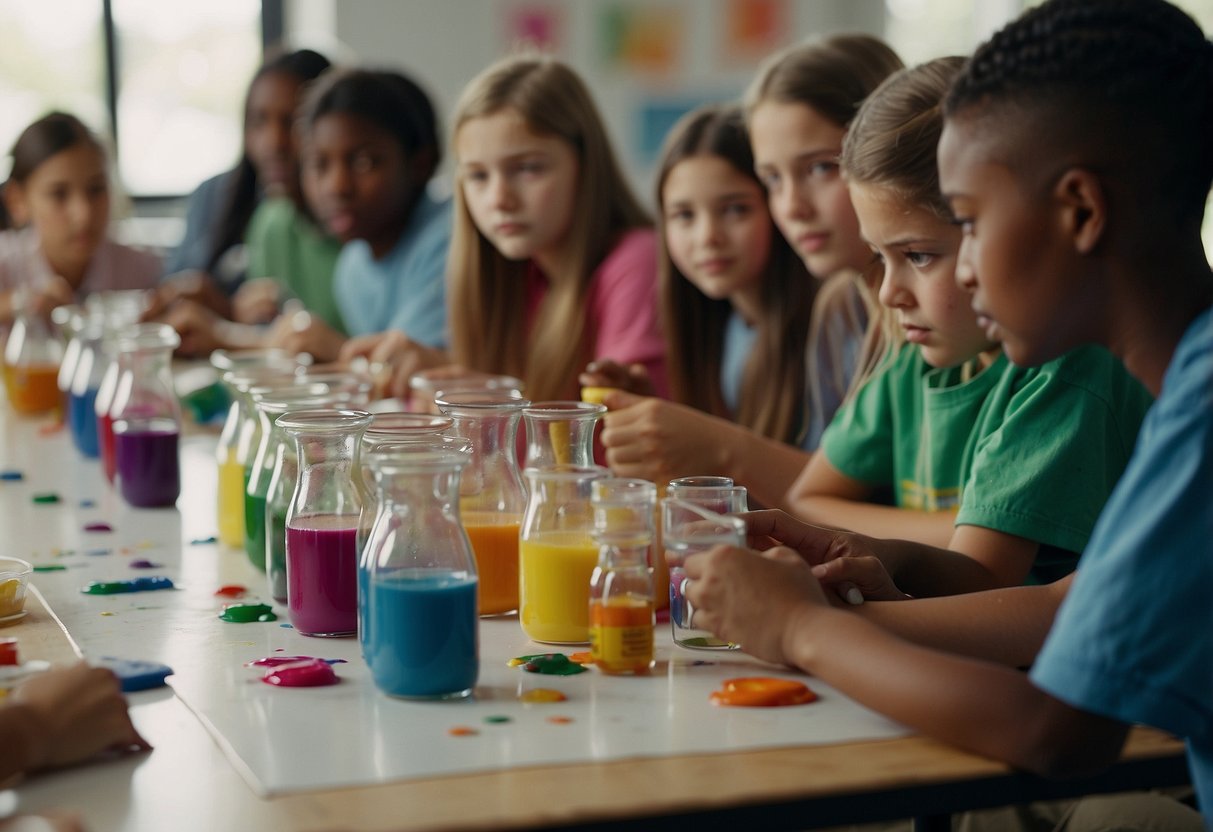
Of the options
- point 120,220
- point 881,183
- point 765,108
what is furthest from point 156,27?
point 881,183

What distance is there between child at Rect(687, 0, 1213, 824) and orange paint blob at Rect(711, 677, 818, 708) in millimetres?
22

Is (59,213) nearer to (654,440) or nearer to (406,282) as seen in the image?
(406,282)

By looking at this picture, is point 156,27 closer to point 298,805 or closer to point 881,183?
point 881,183

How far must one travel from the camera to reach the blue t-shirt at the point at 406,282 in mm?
3080

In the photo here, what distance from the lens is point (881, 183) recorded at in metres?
1.45

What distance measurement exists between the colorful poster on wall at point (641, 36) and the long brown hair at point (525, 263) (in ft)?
11.5

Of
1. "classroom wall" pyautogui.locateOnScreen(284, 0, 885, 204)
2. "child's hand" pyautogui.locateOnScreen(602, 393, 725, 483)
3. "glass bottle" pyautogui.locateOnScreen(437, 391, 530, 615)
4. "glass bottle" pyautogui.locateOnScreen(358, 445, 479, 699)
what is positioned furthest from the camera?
"classroom wall" pyautogui.locateOnScreen(284, 0, 885, 204)

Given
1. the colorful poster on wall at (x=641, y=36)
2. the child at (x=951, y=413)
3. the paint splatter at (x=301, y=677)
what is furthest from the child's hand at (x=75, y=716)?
the colorful poster on wall at (x=641, y=36)

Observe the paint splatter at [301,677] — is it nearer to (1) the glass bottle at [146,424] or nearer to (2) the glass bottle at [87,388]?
(1) the glass bottle at [146,424]

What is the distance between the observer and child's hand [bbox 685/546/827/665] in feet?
3.57

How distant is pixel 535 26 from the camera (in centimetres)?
588

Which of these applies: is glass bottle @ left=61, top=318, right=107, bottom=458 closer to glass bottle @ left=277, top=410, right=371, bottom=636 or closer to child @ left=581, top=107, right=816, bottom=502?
child @ left=581, top=107, right=816, bottom=502

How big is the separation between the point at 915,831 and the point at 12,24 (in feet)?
17.8

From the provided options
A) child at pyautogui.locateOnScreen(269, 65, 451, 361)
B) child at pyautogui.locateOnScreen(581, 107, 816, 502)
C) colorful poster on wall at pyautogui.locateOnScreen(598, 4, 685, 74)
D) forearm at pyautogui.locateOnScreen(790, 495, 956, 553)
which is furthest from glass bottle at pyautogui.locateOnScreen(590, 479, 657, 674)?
colorful poster on wall at pyautogui.locateOnScreen(598, 4, 685, 74)
